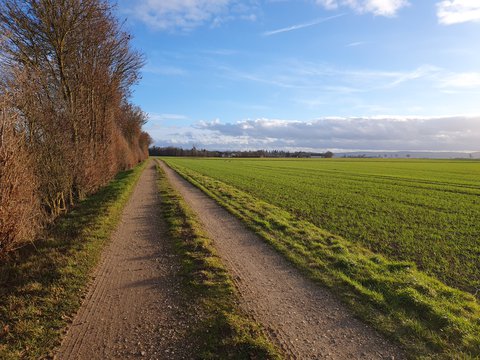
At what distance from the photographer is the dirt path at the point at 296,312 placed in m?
4.35

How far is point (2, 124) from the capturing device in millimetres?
6316

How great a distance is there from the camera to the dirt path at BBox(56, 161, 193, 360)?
4273 millimetres

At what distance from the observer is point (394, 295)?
20.2 feet

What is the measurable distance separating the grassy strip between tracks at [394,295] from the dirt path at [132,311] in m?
3.01

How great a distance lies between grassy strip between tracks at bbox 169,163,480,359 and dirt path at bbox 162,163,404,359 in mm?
321

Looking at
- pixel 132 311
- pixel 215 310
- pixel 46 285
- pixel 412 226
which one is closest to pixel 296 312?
pixel 215 310

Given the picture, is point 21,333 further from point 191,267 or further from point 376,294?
point 376,294

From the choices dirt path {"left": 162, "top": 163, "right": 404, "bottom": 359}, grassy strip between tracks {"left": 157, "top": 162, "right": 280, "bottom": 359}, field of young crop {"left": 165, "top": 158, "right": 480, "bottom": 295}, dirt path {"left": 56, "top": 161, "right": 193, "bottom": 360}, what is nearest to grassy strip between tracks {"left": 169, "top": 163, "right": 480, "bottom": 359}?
dirt path {"left": 162, "top": 163, "right": 404, "bottom": 359}

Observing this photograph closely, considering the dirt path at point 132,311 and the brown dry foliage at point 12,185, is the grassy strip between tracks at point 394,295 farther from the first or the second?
the brown dry foliage at point 12,185

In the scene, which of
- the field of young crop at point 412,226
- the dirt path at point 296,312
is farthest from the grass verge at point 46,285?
the field of young crop at point 412,226

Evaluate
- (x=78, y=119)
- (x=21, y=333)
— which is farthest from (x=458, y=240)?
(x=78, y=119)

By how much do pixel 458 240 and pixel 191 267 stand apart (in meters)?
9.63

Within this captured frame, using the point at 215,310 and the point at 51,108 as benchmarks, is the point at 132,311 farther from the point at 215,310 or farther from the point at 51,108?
the point at 51,108

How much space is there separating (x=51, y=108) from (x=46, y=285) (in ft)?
26.2
